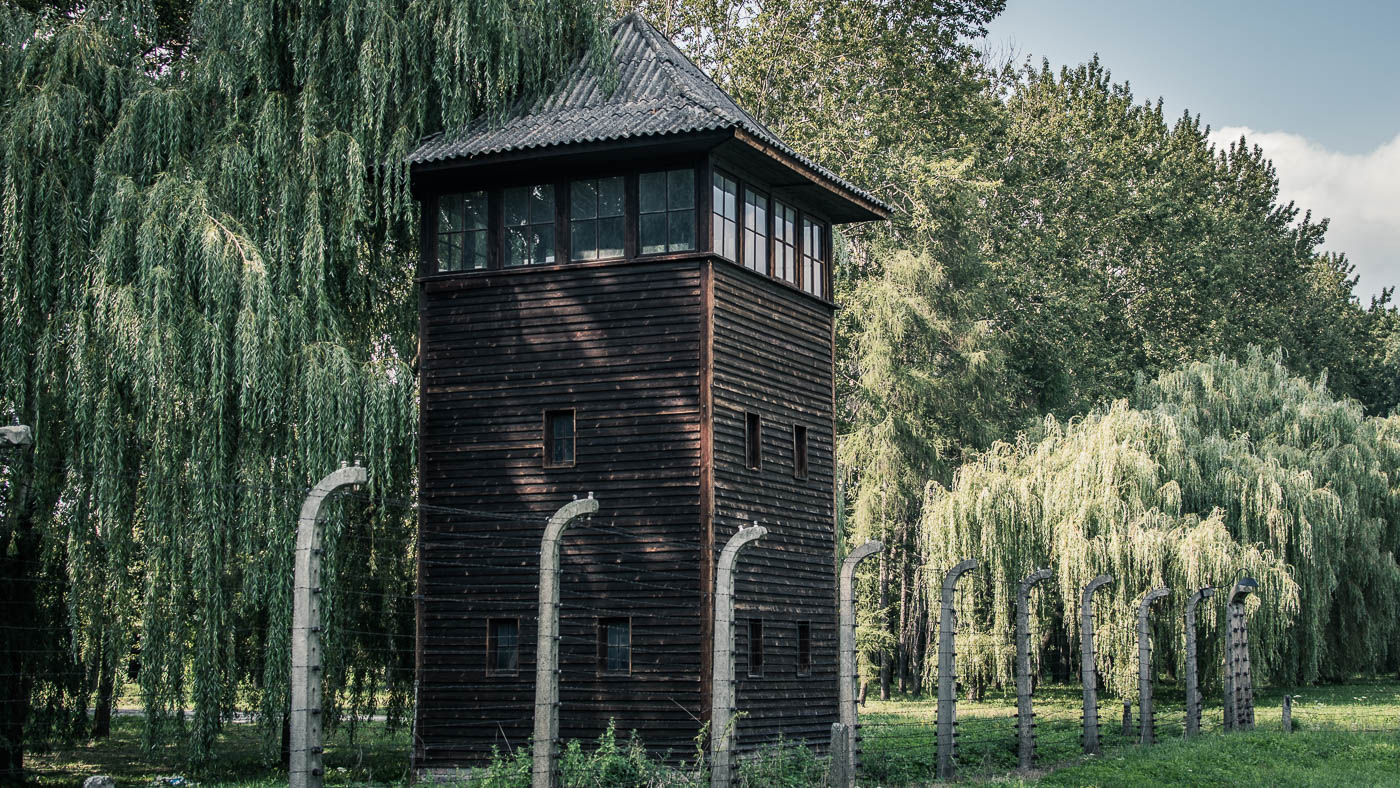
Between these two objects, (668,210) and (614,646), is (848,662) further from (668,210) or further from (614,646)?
(668,210)

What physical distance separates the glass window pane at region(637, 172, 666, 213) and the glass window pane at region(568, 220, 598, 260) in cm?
75

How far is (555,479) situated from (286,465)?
142 inches

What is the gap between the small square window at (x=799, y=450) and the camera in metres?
22.4

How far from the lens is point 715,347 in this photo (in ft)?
66.3

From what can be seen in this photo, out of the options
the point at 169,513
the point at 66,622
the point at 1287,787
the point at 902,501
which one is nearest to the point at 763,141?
the point at 169,513

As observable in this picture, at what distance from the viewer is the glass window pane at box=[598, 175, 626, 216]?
821 inches

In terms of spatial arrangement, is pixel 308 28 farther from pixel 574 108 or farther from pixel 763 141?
pixel 763 141

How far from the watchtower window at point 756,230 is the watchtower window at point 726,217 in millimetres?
224

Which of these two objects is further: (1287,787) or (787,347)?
(787,347)

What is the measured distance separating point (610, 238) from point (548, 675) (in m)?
9.54

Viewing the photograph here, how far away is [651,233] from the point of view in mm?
20703

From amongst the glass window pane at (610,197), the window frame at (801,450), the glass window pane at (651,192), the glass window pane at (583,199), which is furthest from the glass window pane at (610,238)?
the window frame at (801,450)

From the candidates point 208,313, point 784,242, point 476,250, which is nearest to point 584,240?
Answer: point 476,250

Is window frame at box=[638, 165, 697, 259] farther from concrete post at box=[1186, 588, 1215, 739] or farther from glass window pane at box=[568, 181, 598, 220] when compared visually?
concrete post at box=[1186, 588, 1215, 739]
